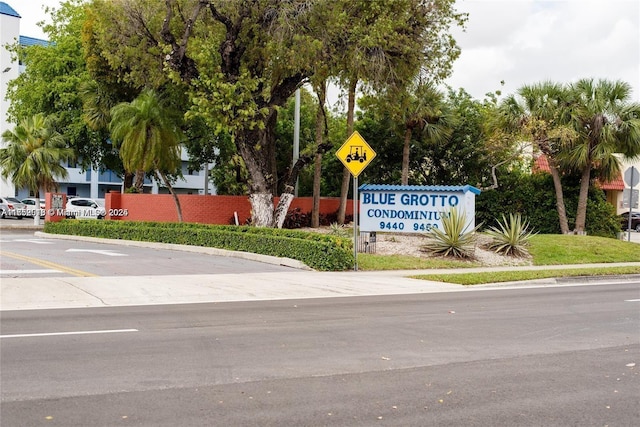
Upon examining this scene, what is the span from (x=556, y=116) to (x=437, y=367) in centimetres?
2308

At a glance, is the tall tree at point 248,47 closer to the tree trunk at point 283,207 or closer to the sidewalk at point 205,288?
the tree trunk at point 283,207

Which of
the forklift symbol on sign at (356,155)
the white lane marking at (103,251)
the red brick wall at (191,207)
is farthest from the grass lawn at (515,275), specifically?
the red brick wall at (191,207)

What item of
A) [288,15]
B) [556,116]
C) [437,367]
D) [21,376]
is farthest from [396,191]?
[21,376]

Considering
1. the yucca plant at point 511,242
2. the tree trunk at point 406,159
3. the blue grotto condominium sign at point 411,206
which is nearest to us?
the yucca plant at point 511,242

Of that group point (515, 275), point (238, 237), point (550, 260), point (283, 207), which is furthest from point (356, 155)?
point (283, 207)

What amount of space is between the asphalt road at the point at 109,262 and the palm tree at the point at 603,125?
15448mm

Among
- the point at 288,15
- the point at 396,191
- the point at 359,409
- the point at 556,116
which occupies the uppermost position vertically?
the point at 288,15

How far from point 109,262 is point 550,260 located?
13.5m

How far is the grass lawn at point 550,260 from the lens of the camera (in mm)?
17828

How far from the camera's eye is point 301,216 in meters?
31.6

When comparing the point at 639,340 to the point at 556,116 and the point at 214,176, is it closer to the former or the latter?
the point at 556,116

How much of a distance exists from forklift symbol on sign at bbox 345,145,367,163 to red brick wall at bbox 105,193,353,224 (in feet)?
42.2

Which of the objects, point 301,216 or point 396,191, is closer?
point 396,191

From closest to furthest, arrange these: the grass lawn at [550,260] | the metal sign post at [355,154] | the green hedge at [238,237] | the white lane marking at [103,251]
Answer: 1. the grass lawn at [550,260]
2. the metal sign post at [355,154]
3. the green hedge at [238,237]
4. the white lane marking at [103,251]
